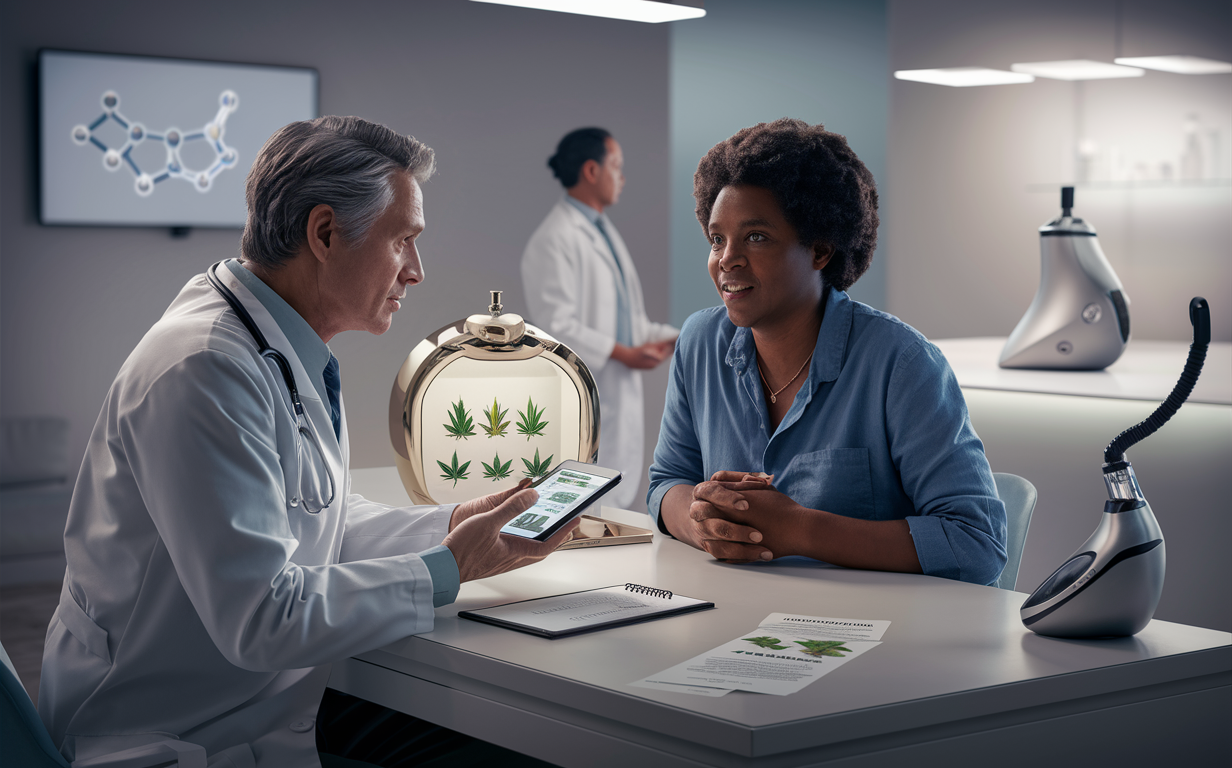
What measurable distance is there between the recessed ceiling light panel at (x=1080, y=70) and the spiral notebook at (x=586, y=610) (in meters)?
3.86

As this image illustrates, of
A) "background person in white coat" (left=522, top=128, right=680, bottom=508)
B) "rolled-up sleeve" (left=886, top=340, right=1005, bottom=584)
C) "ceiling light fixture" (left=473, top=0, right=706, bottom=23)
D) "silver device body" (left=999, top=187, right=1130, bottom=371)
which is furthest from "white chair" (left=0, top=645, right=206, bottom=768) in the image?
"background person in white coat" (left=522, top=128, right=680, bottom=508)

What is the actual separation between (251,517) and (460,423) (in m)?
0.67

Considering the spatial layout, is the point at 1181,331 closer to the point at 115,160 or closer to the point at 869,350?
the point at 869,350

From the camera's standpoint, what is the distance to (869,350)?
167 cm

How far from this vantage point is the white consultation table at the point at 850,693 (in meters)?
0.96

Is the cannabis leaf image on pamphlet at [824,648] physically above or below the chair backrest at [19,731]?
above

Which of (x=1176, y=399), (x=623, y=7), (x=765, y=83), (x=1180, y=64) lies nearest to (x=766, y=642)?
(x=1176, y=399)

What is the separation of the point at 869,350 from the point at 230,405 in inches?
36.6

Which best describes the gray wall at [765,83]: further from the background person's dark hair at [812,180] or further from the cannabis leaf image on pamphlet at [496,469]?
the cannabis leaf image on pamphlet at [496,469]

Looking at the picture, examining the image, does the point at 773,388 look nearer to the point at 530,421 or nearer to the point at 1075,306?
the point at 530,421

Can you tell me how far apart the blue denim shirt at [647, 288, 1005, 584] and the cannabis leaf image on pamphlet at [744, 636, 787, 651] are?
409mm

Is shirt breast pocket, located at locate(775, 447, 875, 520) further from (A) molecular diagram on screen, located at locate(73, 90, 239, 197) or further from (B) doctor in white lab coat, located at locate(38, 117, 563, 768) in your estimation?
(A) molecular diagram on screen, located at locate(73, 90, 239, 197)

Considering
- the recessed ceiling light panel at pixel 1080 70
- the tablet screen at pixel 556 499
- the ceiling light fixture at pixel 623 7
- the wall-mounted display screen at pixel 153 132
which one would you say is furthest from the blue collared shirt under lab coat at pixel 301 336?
the recessed ceiling light panel at pixel 1080 70

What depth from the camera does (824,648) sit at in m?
1.14
